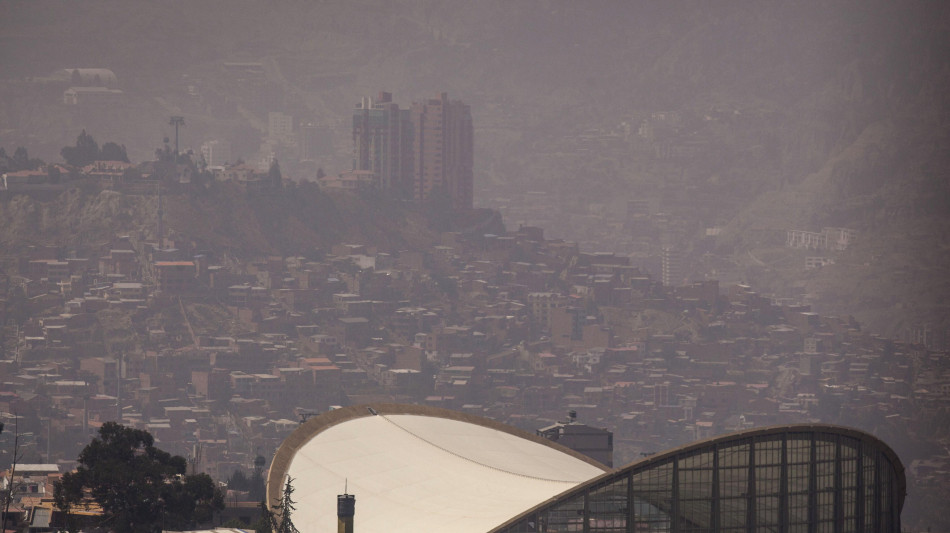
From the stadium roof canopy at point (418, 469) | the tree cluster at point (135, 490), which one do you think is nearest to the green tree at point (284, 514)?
the stadium roof canopy at point (418, 469)

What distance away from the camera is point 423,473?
61562 mm

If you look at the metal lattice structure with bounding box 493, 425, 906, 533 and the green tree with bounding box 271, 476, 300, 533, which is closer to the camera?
the metal lattice structure with bounding box 493, 425, 906, 533

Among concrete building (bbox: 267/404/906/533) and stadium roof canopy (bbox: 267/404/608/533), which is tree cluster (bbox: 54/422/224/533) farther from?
concrete building (bbox: 267/404/906/533)

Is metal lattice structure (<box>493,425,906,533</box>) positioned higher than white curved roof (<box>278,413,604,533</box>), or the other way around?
metal lattice structure (<box>493,425,906,533</box>)

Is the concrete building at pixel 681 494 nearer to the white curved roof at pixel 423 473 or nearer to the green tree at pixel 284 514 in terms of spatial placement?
Answer: the white curved roof at pixel 423 473

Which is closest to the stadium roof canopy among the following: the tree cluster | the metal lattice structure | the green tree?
the green tree

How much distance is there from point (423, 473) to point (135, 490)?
1430 cm

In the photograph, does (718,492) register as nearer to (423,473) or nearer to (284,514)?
(284,514)

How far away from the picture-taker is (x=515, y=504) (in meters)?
53.9

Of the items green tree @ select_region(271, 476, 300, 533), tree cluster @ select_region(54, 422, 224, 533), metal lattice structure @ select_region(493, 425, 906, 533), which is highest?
metal lattice structure @ select_region(493, 425, 906, 533)

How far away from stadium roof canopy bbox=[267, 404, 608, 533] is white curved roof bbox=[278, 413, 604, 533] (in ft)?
0.12

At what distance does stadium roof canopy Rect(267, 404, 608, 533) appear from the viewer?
2176 inches

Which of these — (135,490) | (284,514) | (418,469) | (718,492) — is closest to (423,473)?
(418,469)

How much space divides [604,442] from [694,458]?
55.2 metres
